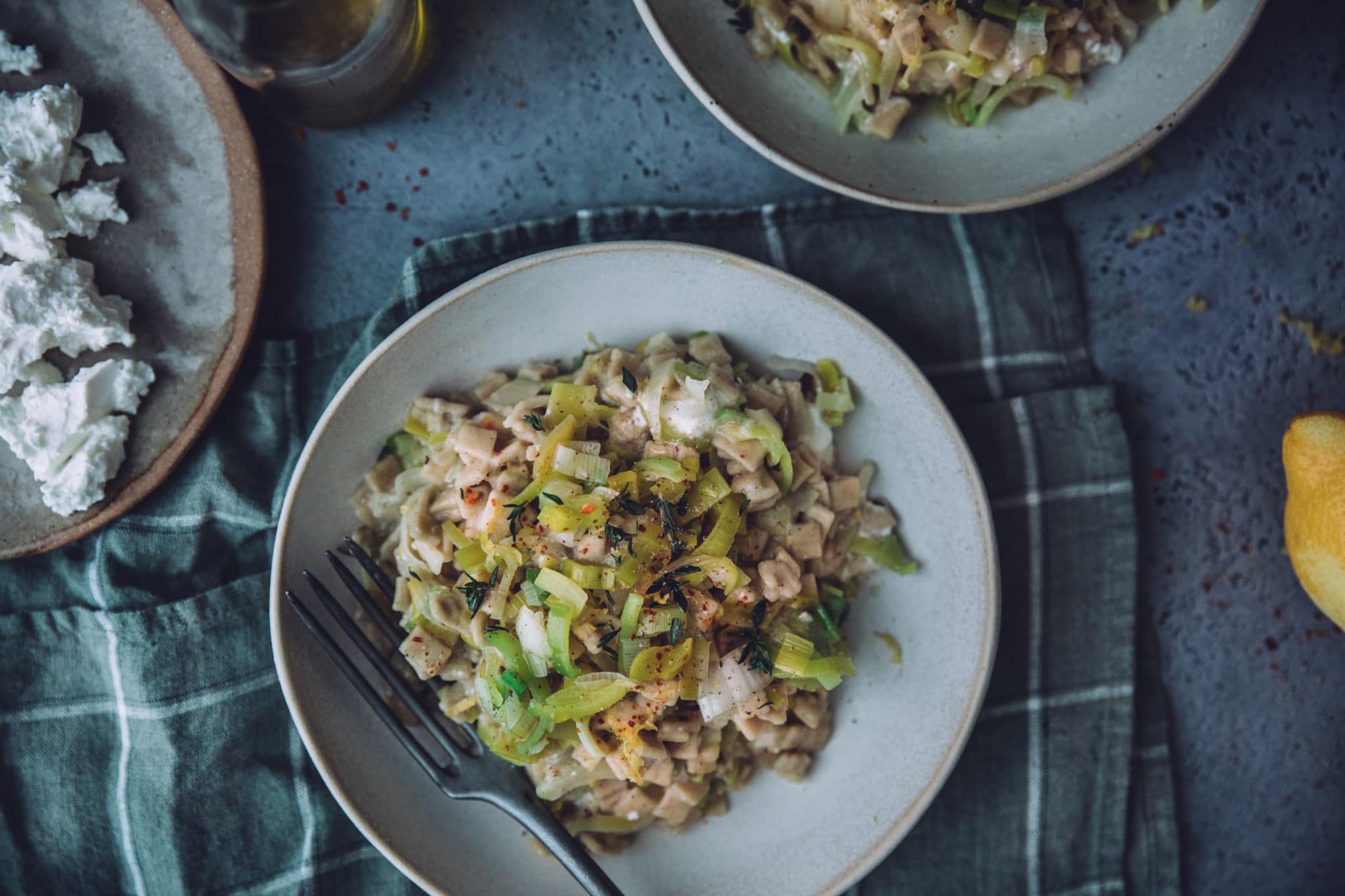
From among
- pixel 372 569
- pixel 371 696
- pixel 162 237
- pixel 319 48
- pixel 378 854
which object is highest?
pixel 319 48

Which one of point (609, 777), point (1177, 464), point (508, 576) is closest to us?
point (508, 576)

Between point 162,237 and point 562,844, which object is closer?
point 562,844

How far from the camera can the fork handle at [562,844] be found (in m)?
2.28

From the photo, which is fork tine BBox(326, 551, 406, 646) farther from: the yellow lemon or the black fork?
the yellow lemon

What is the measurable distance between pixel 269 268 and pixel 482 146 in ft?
2.19

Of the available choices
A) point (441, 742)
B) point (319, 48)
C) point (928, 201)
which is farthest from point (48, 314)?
point (928, 201)

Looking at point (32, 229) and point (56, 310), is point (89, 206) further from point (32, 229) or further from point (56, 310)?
point (56, 310)

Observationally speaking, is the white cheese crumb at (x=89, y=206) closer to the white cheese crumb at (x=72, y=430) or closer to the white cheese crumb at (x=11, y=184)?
the white cheese crumb at (x=11, y=184)

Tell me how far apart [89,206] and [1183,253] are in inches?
115

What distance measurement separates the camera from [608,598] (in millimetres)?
2217

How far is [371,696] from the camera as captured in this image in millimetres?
2312

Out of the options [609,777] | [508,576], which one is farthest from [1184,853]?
[508,576]

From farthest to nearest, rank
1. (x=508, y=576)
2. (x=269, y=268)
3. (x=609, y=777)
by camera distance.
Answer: (x=269, y=268)
(x=609, y=777)
(x=508, y=576)

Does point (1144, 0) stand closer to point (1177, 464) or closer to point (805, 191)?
point (805, 191)
